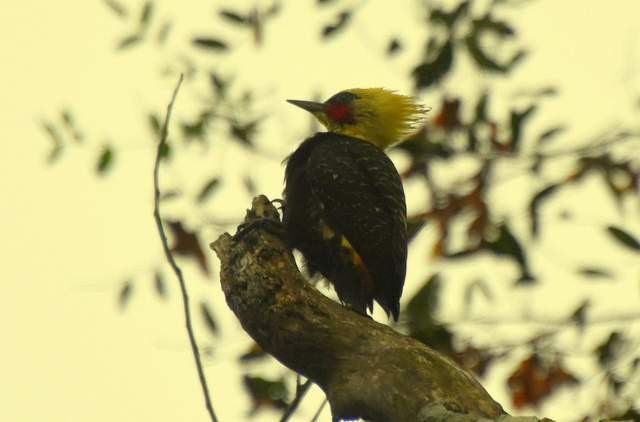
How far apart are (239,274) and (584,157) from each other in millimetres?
3028

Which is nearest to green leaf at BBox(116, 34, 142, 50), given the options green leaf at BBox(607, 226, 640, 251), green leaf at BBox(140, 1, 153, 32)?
green leaf at BBox(140, 1, 153, 32)

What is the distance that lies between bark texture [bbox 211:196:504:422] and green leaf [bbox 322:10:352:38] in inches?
122

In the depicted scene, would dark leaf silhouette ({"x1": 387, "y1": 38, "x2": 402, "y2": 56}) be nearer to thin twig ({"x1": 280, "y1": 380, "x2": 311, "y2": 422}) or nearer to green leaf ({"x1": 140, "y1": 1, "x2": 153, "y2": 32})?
green leaf ({"x1": 140, "y1": 1, "x2": 153, "y2": 32})

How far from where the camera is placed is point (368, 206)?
6.64 m

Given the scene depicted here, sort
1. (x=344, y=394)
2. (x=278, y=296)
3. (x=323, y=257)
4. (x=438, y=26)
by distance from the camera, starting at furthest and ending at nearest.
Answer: (x=438, y=26)
(x=323, y=257)
(x=278, y=296)
(x=344, y=394)

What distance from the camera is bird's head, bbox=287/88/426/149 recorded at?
805 cm

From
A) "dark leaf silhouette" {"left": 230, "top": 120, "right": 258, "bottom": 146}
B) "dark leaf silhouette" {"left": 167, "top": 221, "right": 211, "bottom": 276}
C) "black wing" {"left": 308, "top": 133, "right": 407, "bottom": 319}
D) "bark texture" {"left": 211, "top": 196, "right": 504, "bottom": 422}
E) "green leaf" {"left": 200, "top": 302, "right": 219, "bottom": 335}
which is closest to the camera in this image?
"bark texture" {"left": 211, "top": 196, "right": 504, "bottom": 422}

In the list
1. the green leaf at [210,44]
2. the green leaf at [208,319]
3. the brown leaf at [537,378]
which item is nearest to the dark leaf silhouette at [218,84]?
the green leaf at [210,44]

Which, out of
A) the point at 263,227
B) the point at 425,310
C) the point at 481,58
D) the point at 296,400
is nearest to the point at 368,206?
the point at 425,310

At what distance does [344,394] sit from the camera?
4.93 metres

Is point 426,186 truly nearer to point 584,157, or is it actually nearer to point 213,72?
point 584,157

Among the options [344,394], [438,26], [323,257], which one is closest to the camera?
[344,394]

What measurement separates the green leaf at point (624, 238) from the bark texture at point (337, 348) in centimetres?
191

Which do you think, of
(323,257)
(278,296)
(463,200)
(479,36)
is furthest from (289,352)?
(479,36)
